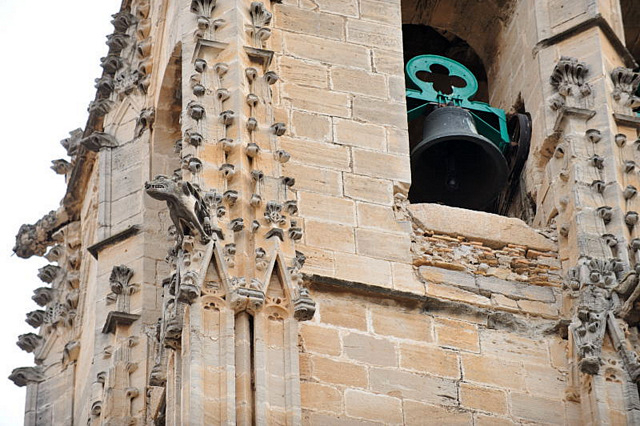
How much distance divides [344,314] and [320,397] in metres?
0.66

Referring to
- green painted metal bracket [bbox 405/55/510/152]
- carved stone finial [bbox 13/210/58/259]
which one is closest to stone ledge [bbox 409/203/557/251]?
green painted metal bracket [bbox 405/55/510/152]

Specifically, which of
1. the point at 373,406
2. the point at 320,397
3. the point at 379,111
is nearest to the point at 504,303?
the point at 373,406

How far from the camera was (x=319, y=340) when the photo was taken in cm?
1406

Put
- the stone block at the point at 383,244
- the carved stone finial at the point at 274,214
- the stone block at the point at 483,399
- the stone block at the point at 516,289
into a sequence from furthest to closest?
the stone block at the point at 516,289, the stone block at the point at 383,244, the stone block at the point at 483,399, the carved stone finial at the point at 274,214

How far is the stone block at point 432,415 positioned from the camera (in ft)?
46.0

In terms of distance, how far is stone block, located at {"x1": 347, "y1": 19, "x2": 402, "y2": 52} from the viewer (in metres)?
16.0

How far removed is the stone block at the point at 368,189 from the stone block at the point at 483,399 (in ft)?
4.41

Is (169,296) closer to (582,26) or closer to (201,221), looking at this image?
(201,221)

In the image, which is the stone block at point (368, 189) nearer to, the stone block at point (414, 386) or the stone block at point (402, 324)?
the stone block at point (402, 324)

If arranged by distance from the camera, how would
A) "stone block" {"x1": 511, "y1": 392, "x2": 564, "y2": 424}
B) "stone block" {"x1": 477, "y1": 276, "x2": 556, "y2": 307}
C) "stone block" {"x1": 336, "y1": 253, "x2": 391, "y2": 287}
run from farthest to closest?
"stone block" {"x1": 477, "y1": 276, "x2": 556, "y2": 307}
"stone block" {"x1": 336, "y1": 253, "x2": 391, "y2": 287}
"stone block" {"x1": 511, "y1": 392, "x2": 564, "y2": 424}

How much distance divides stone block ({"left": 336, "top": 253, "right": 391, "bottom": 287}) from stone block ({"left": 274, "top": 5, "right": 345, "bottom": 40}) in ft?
6.00

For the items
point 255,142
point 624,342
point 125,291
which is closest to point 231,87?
point 255,142

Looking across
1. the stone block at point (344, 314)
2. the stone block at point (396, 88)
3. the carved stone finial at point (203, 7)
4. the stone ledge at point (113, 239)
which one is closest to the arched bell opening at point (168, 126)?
the stone ledge at point (113, 239)

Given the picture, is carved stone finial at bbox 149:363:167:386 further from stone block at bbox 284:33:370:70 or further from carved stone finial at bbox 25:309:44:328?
carved stone finial at bbox 25:309:44:328
